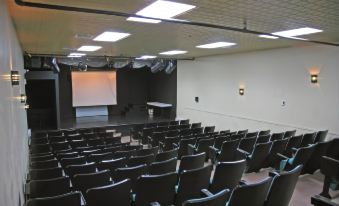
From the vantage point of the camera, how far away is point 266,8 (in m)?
3.90

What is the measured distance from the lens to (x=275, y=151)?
5.60 metres

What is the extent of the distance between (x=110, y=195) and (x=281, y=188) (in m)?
2.00

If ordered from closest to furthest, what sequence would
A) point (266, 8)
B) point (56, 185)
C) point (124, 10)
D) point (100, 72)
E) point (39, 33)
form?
point (56, 185) < point (266, 8) < point (124, 10) < point (39, 33) < point (100, 72)

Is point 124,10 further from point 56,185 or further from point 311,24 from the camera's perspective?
point 311,24

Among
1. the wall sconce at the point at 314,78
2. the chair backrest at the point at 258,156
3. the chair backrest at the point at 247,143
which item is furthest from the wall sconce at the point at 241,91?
the chair backrest at the point at 258,156

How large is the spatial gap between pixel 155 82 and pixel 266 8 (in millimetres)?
14869

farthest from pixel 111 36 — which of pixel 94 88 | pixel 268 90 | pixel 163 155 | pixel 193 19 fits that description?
pixel 94 88

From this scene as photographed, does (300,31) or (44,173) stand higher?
(300,31)

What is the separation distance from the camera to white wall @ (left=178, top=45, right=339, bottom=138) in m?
7.58

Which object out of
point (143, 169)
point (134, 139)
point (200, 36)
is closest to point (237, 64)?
point (200, 36)

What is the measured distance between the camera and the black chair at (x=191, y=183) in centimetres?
349

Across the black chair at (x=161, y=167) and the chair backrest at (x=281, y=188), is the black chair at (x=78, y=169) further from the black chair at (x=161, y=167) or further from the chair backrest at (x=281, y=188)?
the chair backrest at (x=281, y=188)

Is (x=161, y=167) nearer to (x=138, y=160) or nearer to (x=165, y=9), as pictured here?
(x=138, y=160)

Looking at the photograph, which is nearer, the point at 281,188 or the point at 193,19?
the point at 281,188
